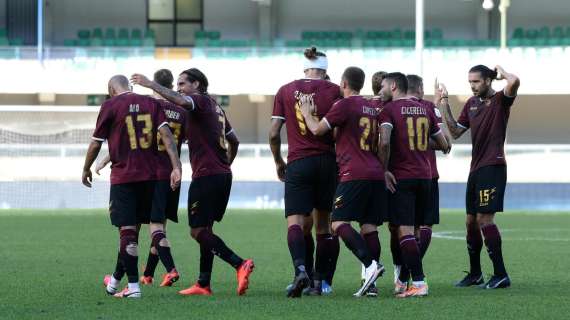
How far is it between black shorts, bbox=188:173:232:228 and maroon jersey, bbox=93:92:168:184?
1.53 feet

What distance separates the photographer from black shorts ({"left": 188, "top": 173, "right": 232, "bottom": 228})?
10.4m

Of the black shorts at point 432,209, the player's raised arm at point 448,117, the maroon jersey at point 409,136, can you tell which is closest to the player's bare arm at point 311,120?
the maroon jersey at point 409,136

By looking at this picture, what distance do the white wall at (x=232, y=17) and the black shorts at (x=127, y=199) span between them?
3407 centimetres

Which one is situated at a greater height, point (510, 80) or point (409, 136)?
point (510, 80)

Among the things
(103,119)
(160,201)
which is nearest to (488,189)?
(160,201)

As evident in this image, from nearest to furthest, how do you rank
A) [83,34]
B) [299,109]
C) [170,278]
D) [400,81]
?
[299,109], [400,81], [170,278], [83,34]

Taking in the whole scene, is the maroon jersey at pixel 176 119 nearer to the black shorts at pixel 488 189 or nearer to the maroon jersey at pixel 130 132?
the maroon jersey at pixel 130 132

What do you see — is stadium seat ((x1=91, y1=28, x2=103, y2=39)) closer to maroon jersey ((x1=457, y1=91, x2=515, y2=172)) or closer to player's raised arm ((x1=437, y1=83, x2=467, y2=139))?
player's raised arm ((x1=437, y1=83, x2=467, y2=139))

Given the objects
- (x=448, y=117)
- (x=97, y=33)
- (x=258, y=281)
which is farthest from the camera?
(x=97, y=33)

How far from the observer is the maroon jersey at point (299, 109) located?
9.99 metres

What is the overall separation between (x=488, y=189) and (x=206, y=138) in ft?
8.61

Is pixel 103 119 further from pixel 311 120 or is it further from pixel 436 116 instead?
pixel 436 116

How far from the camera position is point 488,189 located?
11047 mm

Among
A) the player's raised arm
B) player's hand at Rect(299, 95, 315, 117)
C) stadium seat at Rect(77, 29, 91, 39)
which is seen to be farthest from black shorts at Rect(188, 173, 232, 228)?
stadium seat at Rect(77, 29, 91, 39)
